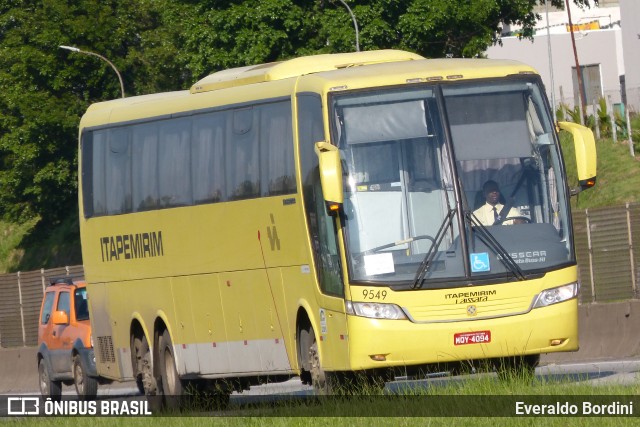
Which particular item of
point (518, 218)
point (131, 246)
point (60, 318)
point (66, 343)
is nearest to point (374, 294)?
point (518, 218)

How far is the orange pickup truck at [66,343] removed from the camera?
24922mm

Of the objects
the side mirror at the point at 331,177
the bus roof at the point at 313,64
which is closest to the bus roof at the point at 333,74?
the bus roof at the point at 313,64

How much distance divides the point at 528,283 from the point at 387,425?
4.16m

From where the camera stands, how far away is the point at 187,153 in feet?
62.5

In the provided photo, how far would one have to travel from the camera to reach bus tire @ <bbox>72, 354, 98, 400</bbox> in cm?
2473

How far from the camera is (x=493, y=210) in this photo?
1545 cm

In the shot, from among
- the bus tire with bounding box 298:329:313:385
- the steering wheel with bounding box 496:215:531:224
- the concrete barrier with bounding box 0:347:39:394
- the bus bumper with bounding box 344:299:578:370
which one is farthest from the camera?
the concrete barrier with bounding box 0:347:39:394

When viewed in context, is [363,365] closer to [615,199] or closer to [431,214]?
[431,214]

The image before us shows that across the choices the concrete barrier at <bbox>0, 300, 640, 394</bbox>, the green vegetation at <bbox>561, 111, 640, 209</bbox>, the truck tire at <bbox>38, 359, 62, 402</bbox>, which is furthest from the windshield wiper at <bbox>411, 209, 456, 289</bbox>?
the green vegetation at <bbox>561, 111, 640, 209</bbox>

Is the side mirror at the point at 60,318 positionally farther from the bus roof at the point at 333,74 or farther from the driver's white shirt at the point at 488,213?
the driver's white shirt at the point at 488,213

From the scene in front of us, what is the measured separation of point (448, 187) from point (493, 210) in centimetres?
53

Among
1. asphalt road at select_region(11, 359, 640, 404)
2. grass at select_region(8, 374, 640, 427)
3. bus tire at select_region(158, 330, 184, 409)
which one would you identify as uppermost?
grass at select_region(8, 374, 640, 427)

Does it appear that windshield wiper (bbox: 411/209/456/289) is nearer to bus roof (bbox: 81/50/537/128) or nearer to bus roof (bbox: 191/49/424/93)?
bus roof (bbox: 81/50/537/128)

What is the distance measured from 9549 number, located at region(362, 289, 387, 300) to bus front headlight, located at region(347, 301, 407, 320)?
0.06 m
